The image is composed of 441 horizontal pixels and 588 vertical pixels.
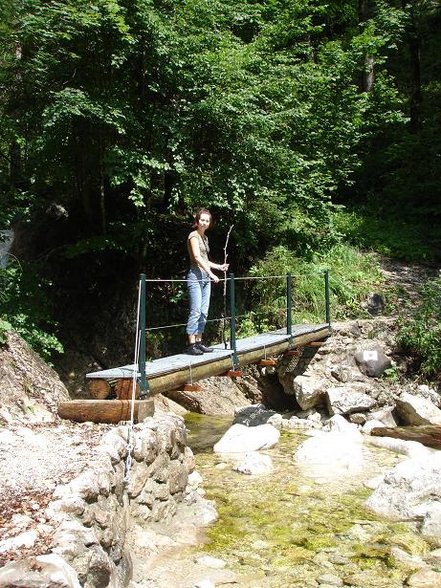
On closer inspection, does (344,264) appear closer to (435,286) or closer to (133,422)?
(435,286)

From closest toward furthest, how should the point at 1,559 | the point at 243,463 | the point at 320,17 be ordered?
the point at 1,559, the point at 243,463, the point at 320,17

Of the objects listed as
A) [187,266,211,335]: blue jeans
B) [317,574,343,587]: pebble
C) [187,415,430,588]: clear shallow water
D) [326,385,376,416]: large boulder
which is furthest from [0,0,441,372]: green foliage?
[317,574,343,587]: pebble

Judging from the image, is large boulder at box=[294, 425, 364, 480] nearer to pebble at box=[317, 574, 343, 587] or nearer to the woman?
the woman

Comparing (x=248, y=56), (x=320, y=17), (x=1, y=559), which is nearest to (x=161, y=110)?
(x=248, y=56)

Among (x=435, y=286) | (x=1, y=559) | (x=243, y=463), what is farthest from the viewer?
(x=435, y=286)

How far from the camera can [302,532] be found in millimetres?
4988

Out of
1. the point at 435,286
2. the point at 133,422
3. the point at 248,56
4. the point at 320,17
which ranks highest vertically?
the point at 320,17

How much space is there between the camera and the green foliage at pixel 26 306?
9344 millimetres

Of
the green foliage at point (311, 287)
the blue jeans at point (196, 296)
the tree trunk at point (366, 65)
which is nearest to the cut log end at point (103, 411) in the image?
the blue jeans at point (196, 296)

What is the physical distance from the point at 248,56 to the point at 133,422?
8.81 metres

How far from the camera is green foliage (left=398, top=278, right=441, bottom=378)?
1025cm

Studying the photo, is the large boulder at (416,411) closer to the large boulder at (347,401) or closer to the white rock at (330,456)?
the large boulder at (347,401)

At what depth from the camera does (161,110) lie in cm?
1079

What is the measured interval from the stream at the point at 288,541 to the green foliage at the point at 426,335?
4.05m
